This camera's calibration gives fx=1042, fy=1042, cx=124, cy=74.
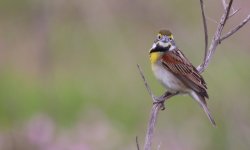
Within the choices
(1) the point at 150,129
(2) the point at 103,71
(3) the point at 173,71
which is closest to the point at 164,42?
(3) the point at 173,71

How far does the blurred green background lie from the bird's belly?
153 centimetres

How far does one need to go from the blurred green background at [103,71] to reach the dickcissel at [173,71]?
1.53 meters

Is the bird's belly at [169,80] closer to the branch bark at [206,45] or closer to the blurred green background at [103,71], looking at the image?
the branch bark at [206,45]

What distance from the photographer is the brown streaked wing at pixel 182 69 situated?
8.33 metres

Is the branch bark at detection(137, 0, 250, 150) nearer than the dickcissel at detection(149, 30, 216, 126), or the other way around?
the branch bark at detection(137, 0, 250, 150)

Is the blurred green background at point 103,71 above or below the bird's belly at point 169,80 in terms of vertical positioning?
below

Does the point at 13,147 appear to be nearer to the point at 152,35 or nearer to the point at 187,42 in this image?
the point at 187,42

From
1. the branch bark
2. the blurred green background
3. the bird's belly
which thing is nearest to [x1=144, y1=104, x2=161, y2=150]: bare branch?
the branch bark

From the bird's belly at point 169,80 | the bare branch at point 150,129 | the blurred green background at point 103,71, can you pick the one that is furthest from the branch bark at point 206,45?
the blurred green background at point 103,71

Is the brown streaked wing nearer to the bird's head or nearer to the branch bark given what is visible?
the bird's head

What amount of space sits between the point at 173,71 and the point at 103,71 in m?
6.33

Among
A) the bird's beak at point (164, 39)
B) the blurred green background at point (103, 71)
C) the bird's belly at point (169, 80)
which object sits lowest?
the blurred green background at point (103, 71)

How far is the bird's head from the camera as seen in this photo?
27.1 ft

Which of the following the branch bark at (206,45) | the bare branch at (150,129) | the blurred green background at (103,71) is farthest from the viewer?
the blurred green background at (103,71)
